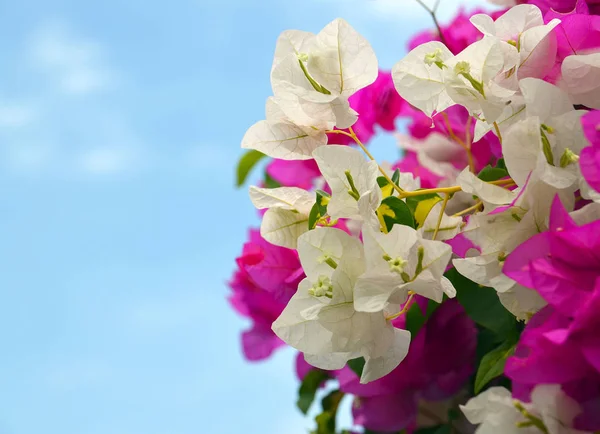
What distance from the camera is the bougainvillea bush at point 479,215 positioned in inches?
16.4

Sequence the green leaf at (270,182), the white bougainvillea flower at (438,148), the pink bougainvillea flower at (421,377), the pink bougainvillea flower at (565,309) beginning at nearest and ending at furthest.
A: the pink bougainvillea flower at (565,309)
the pink bougainvillea flower at (421,377)
the white bougainvillea flower at (438,148)
the green leaf at (270,182)

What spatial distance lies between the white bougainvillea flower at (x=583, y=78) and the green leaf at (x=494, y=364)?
0.17 meters

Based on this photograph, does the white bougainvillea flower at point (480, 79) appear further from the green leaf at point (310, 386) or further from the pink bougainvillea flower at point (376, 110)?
the green leaf at point (310, 386)

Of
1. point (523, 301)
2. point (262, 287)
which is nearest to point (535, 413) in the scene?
point (523, 301)

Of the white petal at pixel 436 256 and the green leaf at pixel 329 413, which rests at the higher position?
the white petal at pixel 436 256

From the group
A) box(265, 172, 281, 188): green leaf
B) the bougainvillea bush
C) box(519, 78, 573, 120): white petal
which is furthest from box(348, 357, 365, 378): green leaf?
box(265, 172, 281, 188): green leaf

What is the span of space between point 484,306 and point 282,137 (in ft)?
0.69

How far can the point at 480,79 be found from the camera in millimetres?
483

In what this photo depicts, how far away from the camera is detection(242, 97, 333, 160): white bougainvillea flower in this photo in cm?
52

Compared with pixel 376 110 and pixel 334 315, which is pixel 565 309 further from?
pixel 376 110

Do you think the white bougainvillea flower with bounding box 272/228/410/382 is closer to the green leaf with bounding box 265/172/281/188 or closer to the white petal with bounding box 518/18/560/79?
the white petal with bounding box 518/18/560/79

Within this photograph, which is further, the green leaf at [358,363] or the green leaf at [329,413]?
the green leaf at [329,413]

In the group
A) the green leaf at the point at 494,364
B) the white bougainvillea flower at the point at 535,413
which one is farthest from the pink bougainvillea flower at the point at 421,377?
the white bougainvillea flower at the point at 535,413

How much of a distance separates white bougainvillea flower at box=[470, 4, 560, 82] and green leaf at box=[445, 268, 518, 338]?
16cm
